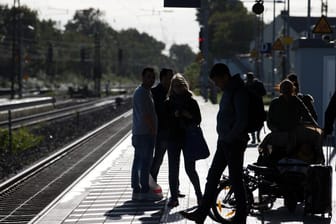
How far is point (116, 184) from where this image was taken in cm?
1532

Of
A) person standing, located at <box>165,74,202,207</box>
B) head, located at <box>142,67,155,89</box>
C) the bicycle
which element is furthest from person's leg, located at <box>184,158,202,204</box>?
head, located at <box>142,67,155,89</box>

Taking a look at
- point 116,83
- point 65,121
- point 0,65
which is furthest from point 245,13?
point 65,121

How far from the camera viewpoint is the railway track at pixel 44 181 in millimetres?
13805

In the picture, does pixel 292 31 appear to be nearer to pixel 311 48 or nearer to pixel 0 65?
pixel 0 65

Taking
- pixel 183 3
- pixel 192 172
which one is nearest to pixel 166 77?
pixel 192 172

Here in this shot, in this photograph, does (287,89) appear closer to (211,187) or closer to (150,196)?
(211,187)

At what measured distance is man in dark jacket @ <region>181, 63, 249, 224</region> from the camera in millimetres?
9828

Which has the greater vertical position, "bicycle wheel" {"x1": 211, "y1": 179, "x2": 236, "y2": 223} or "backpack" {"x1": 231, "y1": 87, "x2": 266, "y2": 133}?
"backpack" {"x1": 231, "y1": 87, "x2": 266, "y2": 133}

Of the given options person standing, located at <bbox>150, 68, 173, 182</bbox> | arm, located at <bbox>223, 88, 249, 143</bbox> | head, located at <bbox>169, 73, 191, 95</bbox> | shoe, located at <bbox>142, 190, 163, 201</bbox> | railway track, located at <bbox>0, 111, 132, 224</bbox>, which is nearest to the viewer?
arm, located at <bbox>223, 88, 249, 143</bbox>

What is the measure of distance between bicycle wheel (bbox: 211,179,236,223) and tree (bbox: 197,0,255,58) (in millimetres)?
99406

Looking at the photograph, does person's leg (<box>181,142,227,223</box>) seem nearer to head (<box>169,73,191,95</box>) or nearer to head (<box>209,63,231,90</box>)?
head (<box>209,63,231,90</box>)

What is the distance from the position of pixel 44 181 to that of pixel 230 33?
95533 millimetres

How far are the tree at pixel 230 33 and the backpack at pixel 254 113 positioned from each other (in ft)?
329

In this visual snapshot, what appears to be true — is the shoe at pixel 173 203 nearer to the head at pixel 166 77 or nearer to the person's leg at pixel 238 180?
the head at pixel 166 77
